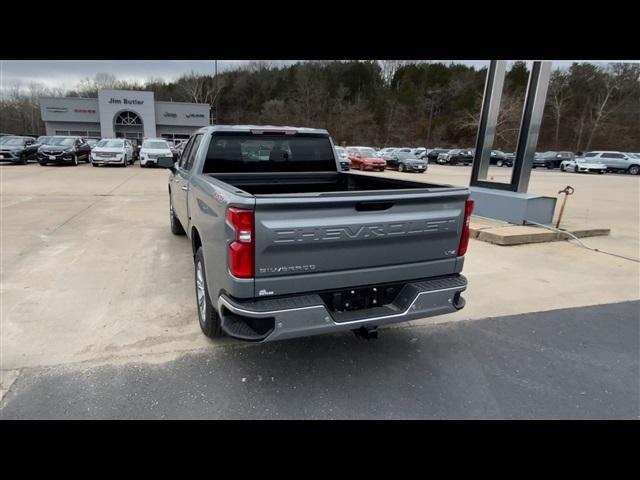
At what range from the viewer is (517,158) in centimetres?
838

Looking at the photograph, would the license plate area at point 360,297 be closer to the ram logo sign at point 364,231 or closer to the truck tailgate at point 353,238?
the truck tailgate at point 353,238

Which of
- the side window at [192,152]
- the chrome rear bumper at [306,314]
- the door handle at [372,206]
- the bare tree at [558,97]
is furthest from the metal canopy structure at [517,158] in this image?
the bare tree at [558,97]

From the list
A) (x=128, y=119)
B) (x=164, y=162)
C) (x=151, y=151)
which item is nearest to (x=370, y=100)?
(x=128, y=119)

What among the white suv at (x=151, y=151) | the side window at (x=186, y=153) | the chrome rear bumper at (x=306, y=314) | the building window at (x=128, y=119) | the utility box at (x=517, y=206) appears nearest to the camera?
the chrome rear bumper at (x=306, y=314)

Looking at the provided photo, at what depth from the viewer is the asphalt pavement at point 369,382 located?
259 cm

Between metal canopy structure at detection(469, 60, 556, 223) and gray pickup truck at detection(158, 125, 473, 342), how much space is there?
19.5ft

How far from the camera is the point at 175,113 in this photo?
4991 cm

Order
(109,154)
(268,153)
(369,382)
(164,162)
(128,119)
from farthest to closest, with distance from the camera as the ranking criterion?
(128,119), (109,154), (164,162), (268,153), (369,382)

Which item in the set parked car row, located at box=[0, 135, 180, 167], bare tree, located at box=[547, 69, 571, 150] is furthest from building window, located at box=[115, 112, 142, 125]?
bare tree, located at box=[547, 69, 571, 150]

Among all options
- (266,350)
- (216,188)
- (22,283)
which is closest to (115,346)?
(266,350)

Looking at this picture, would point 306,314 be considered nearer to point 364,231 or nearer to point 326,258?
point 326,258

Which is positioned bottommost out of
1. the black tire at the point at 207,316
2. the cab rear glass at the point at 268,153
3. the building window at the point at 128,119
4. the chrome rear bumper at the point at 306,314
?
the black tire at the point at 207,316

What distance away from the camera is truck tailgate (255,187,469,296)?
7.85 ft

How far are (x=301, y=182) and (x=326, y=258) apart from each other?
7.63ft
